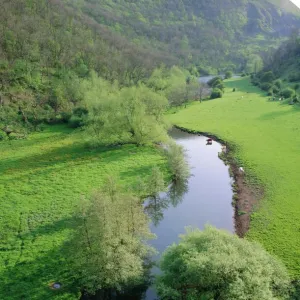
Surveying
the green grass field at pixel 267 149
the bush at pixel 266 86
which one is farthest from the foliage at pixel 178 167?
the bush at pixel 266 86

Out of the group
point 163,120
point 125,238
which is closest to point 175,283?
point 125,238

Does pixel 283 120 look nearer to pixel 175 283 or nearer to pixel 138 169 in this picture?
pixel 138 169

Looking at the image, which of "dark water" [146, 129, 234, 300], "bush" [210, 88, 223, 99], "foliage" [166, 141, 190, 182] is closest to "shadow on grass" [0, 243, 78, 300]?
"dark water" [146, 129, 234, 300]

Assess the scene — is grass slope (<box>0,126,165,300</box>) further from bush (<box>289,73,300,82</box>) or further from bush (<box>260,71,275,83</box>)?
bush (<box>260,71,275,83</box>)

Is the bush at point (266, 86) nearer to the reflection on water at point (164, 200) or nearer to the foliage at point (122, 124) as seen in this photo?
the foliage at point (122, 124)

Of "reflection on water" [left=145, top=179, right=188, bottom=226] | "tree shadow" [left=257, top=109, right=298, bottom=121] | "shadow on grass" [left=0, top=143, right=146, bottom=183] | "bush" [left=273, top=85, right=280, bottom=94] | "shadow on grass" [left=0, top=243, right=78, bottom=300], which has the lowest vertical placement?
"shadow on grass" [left=0, top=143, right=146, bottom=183]

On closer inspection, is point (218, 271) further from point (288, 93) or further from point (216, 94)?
point (216, 94)
